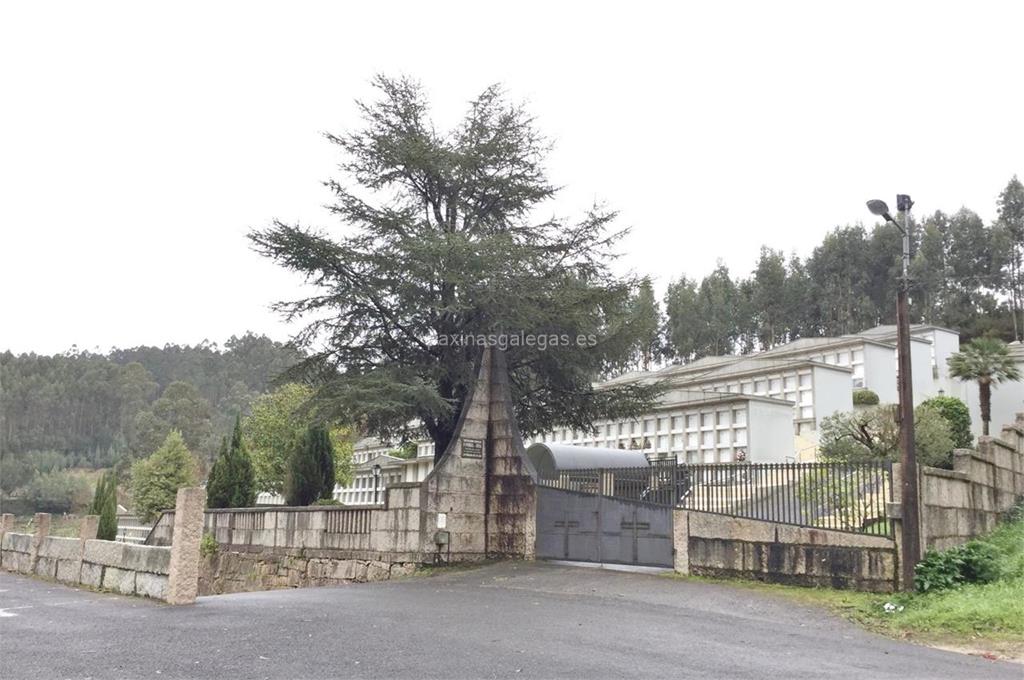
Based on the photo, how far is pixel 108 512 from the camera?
3359 cm

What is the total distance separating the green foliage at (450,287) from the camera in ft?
72.2

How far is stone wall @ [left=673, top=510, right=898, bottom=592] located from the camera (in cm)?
1413

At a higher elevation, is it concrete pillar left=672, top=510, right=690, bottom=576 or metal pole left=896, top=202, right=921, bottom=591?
metal pole left=896, top=202, right=921, bottom=591

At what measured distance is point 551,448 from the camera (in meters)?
23.8

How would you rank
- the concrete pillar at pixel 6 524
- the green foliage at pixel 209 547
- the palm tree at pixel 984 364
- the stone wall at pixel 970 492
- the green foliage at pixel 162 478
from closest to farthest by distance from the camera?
the stone wall at pixel 970 492
the concrete pillar at pixel 6 524
the green foliage at pixel 209 547
the palm tree at pixel 984 364
the green foliage at pixel 162 478

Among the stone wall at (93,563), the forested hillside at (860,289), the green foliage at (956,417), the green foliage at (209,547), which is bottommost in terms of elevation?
the green foliage at (209,547)

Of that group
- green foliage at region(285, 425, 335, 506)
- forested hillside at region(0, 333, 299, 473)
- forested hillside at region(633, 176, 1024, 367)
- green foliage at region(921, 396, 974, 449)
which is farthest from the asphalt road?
forested hillside at region(0, 333, 299, 473)

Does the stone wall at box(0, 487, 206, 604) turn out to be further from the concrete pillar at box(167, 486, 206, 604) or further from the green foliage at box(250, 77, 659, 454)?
the green foliage at box(250, 77, 659, 454)

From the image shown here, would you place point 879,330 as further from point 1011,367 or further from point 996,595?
point 996,595

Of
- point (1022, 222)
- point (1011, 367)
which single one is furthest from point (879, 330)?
point (1022, 222)

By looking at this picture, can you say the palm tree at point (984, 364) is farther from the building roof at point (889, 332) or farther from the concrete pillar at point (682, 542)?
the concrete pillar at point (682, 542)

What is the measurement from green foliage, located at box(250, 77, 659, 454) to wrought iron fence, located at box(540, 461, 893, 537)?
19.4ft

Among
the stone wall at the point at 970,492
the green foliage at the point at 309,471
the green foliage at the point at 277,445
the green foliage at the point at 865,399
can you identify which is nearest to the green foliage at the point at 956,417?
the green foliage at the point at 865,399

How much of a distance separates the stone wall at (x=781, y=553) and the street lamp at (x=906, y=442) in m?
0.35
